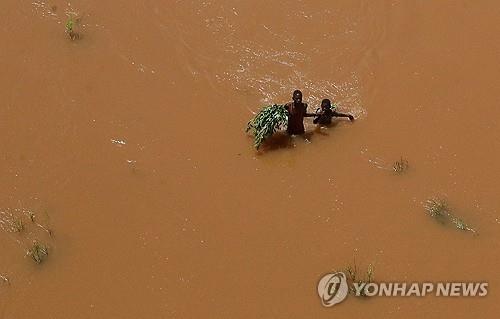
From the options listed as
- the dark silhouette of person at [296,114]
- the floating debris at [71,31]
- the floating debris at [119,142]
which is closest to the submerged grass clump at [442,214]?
the dark silhouette of person at [296,114]

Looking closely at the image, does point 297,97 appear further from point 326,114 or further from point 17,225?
point 17,225

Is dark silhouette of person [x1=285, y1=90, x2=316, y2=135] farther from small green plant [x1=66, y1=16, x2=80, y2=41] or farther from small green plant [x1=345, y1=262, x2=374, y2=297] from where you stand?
small green plant [x1=66, y1=16, x2=80, y2=41]

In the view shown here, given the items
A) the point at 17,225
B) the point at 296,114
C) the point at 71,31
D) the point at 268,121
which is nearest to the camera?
the point at 17,225

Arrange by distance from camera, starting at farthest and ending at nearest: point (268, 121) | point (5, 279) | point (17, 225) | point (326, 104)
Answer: point (326, 104)
point (268, 121)
point (17, 225)
point (5, 279)

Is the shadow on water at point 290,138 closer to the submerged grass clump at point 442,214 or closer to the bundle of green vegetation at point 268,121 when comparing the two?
the bundle of green vegetation at point 268,121

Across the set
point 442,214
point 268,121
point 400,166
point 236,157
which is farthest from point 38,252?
point 442,214

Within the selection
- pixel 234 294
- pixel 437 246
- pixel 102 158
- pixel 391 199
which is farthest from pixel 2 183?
pixel 437 246

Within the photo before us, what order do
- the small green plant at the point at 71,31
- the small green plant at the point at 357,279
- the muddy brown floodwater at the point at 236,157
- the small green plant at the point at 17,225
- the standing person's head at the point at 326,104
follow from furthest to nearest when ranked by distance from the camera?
the small green plant at the point at 71,31 → the standing person's head at the point at 326,104 → the small green plant at the point at 17,225 → the muddy brown floodwater at the point at 236,157 → the small green plant at the point at 357,279
